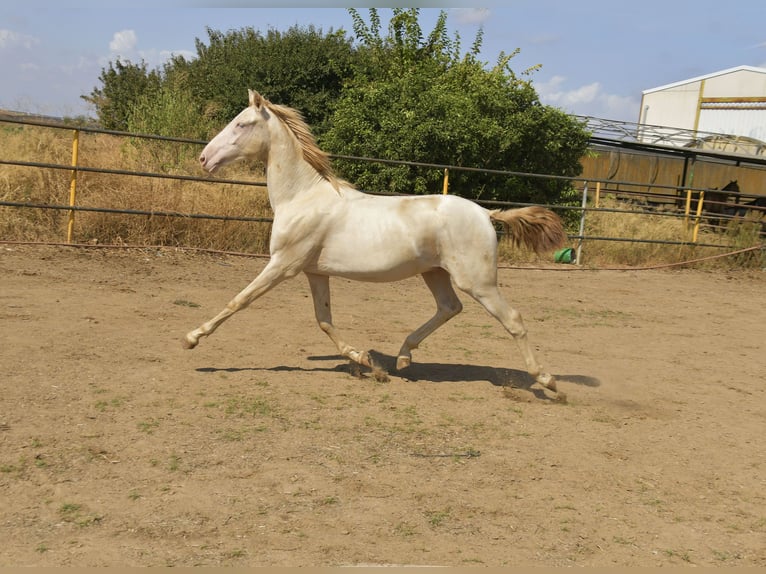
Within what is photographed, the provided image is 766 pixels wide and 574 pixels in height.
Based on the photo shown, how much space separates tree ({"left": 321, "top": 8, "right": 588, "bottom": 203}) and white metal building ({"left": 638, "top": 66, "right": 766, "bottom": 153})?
18.2 m

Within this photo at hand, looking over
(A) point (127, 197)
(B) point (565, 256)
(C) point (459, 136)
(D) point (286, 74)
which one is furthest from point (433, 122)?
(D) point (286, 74)

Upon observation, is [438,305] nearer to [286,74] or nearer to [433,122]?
[433,122]

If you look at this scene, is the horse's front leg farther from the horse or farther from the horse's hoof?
the horse's hoof

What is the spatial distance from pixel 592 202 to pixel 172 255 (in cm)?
1026

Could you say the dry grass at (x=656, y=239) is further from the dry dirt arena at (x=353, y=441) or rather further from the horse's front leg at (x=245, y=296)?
the horse's front leg at (x=245, y=296)

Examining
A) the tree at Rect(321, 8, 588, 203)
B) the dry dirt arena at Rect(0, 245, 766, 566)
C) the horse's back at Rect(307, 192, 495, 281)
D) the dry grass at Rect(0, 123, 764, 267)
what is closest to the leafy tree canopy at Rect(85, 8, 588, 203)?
the tree at Rect(321, 8, 588, 203)

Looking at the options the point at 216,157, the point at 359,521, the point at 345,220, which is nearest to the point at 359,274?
the point at 345,220

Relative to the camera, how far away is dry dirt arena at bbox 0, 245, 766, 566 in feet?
9.66

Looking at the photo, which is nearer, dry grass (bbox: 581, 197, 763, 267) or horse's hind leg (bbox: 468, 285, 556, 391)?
horse's hind leg (bbox: 468, 285, 556, 391)

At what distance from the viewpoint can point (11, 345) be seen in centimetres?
530

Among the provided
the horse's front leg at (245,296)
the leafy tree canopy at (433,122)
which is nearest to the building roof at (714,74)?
the leafy tree canopy at (433,122)

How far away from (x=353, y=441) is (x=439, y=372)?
6.06 feet

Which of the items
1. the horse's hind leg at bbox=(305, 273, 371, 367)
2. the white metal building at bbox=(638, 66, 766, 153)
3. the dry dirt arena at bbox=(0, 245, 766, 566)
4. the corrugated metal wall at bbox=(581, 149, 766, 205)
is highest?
the white metal building at bbox=(638, 66, 766, 153)

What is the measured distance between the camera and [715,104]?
112ft
